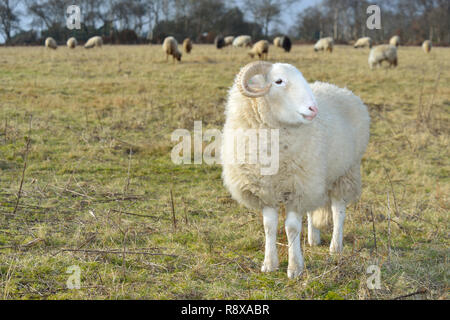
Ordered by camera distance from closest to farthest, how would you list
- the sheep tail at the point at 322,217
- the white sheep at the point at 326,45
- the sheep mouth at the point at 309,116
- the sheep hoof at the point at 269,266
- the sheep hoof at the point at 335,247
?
1. the sheep mouth at the point at 309,116
2. the sheep hoof at the point at 269,266
3. the sheep hoof at the point at 335,247
4. the sheep tail at the point at 322,217
5. the white sheep at the point at 326,45

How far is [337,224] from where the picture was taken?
410 cm

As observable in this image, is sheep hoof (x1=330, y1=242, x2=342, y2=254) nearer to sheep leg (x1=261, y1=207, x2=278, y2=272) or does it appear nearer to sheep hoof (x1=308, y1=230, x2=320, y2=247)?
sheep hoof (x1=308, y1=230, x2=320, y2=247)

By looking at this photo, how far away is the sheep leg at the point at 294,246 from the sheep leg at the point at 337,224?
0.64 m

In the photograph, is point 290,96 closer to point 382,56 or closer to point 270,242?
point 270,242

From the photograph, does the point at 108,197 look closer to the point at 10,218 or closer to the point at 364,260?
the point at 10,218

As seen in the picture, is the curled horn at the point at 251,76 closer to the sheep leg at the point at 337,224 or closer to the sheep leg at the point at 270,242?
the sheep leg at the point at 270,242

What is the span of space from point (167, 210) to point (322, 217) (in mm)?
1822

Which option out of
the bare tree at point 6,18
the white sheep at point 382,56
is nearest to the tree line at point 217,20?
the bare tree at point 6,18

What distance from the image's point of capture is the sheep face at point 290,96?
332 centimetres

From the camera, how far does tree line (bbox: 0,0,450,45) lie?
127ft

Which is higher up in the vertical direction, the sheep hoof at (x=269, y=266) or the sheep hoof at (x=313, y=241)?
→ the sheep hoof at (x=269, y=266)

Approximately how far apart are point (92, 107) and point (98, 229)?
6194 mm

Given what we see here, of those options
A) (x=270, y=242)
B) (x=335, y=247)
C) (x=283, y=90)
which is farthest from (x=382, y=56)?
(x=270, y=242)

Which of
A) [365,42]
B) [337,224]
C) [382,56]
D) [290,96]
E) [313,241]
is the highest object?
[365,42]
